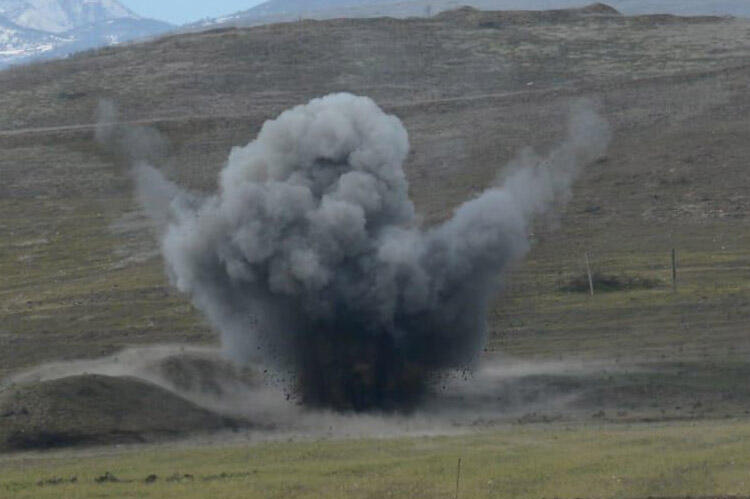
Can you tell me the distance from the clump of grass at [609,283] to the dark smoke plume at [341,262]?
1948 cm

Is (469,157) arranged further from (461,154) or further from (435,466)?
(435,466)

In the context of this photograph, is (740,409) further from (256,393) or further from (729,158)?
(729,158)

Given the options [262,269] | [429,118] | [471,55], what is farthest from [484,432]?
[471,55]

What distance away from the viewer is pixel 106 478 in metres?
46.7

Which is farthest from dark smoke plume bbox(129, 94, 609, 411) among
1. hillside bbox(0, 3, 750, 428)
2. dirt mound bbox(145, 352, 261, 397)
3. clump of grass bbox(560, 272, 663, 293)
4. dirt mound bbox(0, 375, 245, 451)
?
clump of grass bbox(560, 272, 663, 293)

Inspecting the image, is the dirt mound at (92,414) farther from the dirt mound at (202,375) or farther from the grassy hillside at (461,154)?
the grassy hillside at (461,154)

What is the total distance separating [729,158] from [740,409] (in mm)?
55541

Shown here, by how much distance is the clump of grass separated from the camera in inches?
3312

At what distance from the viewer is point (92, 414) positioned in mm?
56469

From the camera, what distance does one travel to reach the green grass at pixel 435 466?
4397cm

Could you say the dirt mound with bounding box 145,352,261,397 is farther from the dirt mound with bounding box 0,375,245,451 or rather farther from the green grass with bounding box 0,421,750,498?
the green grass with bounding box 0,421,750,498

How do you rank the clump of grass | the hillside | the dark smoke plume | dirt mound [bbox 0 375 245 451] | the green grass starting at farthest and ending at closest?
the clump of grass → the hillside → the dark smoke plume → dirt mound [bbox 0 375 245 451] → the green grass

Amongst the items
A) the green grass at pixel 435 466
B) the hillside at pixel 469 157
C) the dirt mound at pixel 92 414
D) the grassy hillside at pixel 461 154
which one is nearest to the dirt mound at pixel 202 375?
the dirt mound at pixel 92 414

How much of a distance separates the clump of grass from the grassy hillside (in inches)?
24.3
